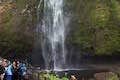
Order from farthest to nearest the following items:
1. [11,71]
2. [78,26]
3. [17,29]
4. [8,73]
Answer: [17,29]
[78,26]
[11,71]
[8,73]

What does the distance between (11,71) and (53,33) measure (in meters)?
17.1

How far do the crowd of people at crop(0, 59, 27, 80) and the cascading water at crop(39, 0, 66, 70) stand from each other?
47.5 feet

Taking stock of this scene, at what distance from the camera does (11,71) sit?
15828 mm

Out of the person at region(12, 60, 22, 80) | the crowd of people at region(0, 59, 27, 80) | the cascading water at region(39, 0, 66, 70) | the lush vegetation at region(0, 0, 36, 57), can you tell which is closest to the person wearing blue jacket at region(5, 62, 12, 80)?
the crowd of people at region(0, 59, 27, 80)

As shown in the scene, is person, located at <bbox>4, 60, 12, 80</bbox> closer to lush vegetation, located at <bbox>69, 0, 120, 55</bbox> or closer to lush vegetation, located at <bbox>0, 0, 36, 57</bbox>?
lush vegetation, located at <bbox>69, 0, 120, 55</bbox>

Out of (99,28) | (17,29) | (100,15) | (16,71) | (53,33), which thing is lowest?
(16,71)

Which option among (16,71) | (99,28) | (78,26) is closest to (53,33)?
(78,26)

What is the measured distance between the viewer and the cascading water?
32219mm

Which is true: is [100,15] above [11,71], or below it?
above

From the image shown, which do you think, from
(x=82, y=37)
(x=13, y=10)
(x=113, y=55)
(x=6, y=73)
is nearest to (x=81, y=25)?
(x=82, y=37)

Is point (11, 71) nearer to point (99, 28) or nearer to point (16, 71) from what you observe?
point (16, 71)

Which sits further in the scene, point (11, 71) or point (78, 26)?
point (78, 26)

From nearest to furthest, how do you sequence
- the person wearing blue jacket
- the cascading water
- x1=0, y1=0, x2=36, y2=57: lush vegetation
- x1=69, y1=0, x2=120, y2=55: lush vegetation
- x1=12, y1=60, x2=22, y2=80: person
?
the person wearing blue jacket, x1=12, y1=60, x2=22, y2=80: person, x1=69, y1=0, x2=120, y2=55: lush vegetation, x1=0, y1=0, x2=36, y2=57: lush vegetation, the cascading water

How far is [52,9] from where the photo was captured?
33.1 meters
